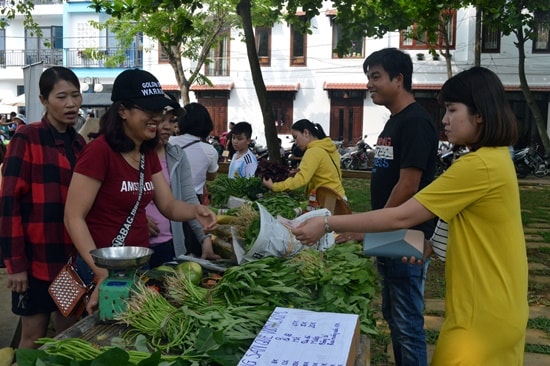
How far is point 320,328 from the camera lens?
2230 mm

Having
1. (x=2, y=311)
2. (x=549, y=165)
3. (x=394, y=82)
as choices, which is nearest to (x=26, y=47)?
(x=549, y=165)

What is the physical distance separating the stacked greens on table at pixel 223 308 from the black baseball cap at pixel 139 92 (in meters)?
0.79

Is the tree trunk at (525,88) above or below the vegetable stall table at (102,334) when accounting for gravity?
above

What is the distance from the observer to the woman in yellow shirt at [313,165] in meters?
5.73

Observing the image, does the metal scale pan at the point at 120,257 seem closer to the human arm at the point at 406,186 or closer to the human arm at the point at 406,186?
the human arm at the point at 406,186

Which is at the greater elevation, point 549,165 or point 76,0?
point 76,0

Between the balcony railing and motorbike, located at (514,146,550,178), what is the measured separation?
19791mm

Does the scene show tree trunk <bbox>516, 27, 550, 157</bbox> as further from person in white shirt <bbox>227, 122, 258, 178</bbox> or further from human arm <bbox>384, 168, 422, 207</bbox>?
human arm <bbox>384, 168, 422, 207</bbox>

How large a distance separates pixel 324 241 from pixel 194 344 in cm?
172

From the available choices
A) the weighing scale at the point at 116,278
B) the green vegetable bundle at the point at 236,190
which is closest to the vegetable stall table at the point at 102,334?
the weighing scale at the point at 116,278

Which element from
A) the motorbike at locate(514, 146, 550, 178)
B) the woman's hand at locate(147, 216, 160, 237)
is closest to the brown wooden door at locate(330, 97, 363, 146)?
the motorbike at locate(514, 146, 550, 178)

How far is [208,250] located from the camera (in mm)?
3951

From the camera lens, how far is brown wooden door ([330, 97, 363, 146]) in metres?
27.8

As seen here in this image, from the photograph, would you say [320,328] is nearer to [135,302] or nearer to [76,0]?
[135,302]
